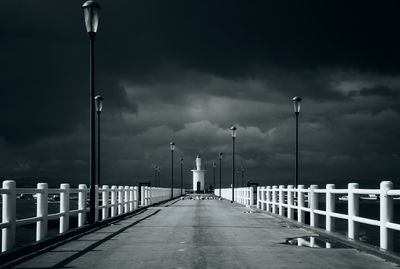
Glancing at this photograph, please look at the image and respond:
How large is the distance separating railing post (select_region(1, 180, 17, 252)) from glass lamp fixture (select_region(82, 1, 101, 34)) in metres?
10.2

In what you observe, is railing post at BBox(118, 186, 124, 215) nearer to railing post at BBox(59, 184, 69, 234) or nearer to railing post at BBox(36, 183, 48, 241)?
railing post at BBox(59, 184, 69, 234)

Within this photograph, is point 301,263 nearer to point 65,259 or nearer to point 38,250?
point 65,259

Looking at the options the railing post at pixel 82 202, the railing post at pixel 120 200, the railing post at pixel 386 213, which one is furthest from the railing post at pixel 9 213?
the railing post at pixel 120 200

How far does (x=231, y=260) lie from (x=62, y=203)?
6863mm

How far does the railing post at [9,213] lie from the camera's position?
1102 centimetres

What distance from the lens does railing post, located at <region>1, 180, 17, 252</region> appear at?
11.0 metres

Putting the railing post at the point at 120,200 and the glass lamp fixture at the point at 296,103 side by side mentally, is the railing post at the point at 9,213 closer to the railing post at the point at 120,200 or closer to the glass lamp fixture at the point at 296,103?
the railing post at the point at 120,200

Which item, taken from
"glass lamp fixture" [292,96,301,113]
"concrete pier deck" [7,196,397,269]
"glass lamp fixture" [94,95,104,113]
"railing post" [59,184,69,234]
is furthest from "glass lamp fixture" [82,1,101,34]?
"glass lamp fixture" [292,96,301,113]

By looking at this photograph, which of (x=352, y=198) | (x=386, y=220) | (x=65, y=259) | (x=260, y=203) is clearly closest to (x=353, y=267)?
(x=386, y=220)

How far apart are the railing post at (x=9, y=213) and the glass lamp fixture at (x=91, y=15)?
10213 millimetres

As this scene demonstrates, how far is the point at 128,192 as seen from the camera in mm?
30172

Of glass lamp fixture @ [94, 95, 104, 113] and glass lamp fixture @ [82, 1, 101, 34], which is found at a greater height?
glass lamp fixture @ [82, 1, 101, 34]

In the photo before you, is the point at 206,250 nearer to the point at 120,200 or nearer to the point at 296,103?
the point at 120,200

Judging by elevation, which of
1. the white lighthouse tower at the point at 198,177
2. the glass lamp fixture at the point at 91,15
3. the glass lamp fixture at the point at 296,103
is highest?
the glass lamp fixture at the point at 91,15
